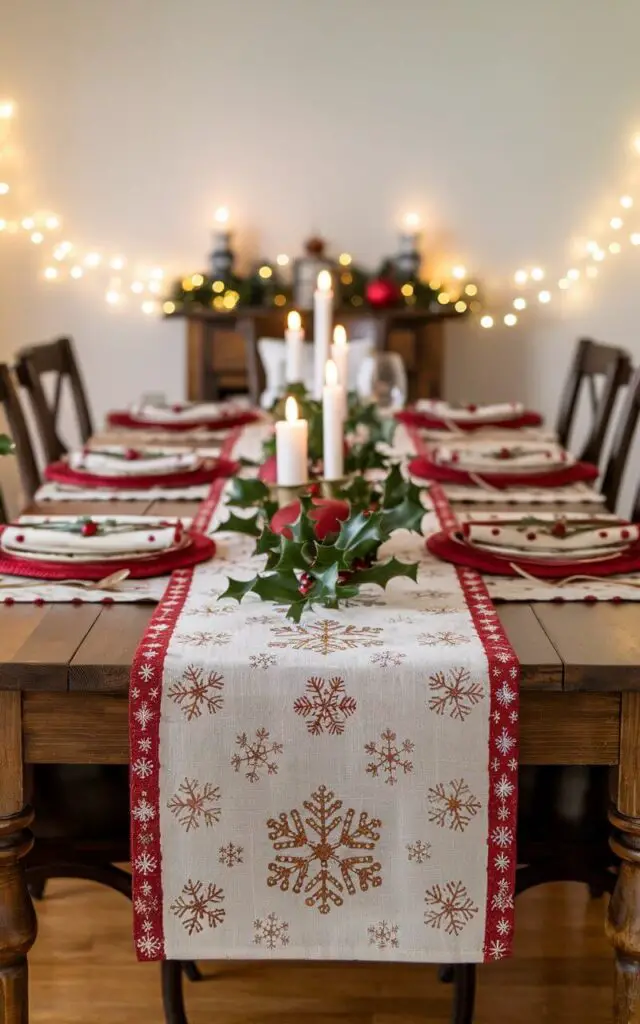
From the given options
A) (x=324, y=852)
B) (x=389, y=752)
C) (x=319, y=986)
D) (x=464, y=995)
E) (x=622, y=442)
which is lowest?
(x=319, y=986)

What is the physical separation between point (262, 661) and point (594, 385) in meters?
1.78

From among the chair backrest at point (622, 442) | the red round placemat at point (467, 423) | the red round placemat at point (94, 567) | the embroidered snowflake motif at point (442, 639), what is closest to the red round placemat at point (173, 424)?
the red round placemat at point (467, 423)

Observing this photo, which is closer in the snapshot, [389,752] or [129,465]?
[389,752]

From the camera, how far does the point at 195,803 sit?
51.9 inches

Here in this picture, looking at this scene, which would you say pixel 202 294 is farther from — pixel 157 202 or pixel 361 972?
pixel 361 972

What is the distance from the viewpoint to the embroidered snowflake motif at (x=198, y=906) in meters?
1.33

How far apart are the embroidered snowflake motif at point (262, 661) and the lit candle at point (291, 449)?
300 millimetres

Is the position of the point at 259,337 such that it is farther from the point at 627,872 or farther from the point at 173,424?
the point at 627,872

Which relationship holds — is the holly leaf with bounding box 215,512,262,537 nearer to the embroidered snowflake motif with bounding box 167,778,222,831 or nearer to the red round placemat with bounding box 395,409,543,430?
the embroidered snowflake motif with bounding box 167,778,222,831

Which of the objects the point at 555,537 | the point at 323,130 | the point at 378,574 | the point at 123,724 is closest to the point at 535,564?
the point at 555,537

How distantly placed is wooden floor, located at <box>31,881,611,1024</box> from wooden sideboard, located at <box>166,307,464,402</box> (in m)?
2.36

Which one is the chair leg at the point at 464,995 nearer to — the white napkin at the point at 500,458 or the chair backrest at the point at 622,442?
the white napkin at the point at 500,458

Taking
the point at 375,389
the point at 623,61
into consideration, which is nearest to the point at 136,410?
the point at 375,389

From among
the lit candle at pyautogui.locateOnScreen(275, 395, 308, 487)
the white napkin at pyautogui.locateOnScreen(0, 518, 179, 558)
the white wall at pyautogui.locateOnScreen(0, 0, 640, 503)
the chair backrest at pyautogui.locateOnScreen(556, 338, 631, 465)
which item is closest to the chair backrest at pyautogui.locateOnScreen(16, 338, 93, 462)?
the white napkin at pyautogui.locateOnScreen(0, 518, 179, 558)
